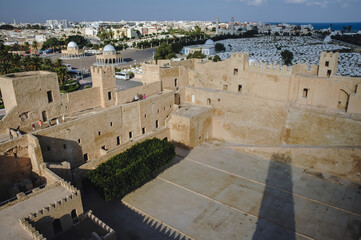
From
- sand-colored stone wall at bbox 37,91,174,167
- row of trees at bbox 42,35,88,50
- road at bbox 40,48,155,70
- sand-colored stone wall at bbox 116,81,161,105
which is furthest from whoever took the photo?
row of trees at bbox 42,35,88,50

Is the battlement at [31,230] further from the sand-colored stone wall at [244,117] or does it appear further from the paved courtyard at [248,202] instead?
the sand-colored stone wall at [244,117]

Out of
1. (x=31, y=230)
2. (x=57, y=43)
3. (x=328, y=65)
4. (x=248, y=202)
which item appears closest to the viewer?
(x=31, y=230)

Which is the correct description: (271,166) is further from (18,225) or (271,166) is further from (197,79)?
(18,225)

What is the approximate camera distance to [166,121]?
92.5 feet

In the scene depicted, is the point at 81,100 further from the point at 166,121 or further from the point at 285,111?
the point at 285,111

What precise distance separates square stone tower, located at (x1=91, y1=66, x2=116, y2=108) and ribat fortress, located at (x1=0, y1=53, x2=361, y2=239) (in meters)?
0.09

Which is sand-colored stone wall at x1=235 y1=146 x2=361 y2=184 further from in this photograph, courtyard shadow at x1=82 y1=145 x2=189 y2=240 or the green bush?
courtyard shadow at x1=82 y1=145 x2=189 y2=240

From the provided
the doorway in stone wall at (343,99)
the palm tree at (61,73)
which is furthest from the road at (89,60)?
the doorway in stone wall at (343,99)

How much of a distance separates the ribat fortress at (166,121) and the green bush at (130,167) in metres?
1.37

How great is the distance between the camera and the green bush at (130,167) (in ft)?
60.4

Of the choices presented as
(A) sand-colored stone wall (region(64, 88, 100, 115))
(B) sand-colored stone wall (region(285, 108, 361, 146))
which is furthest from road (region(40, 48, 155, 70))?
(B) sand-colored stone wall (region(285, 108, 361, 146))

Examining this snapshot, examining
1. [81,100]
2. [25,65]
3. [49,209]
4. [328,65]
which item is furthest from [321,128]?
Result: [25,65]

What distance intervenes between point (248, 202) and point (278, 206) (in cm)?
196

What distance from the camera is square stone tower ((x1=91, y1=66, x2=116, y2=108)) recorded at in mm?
24547
